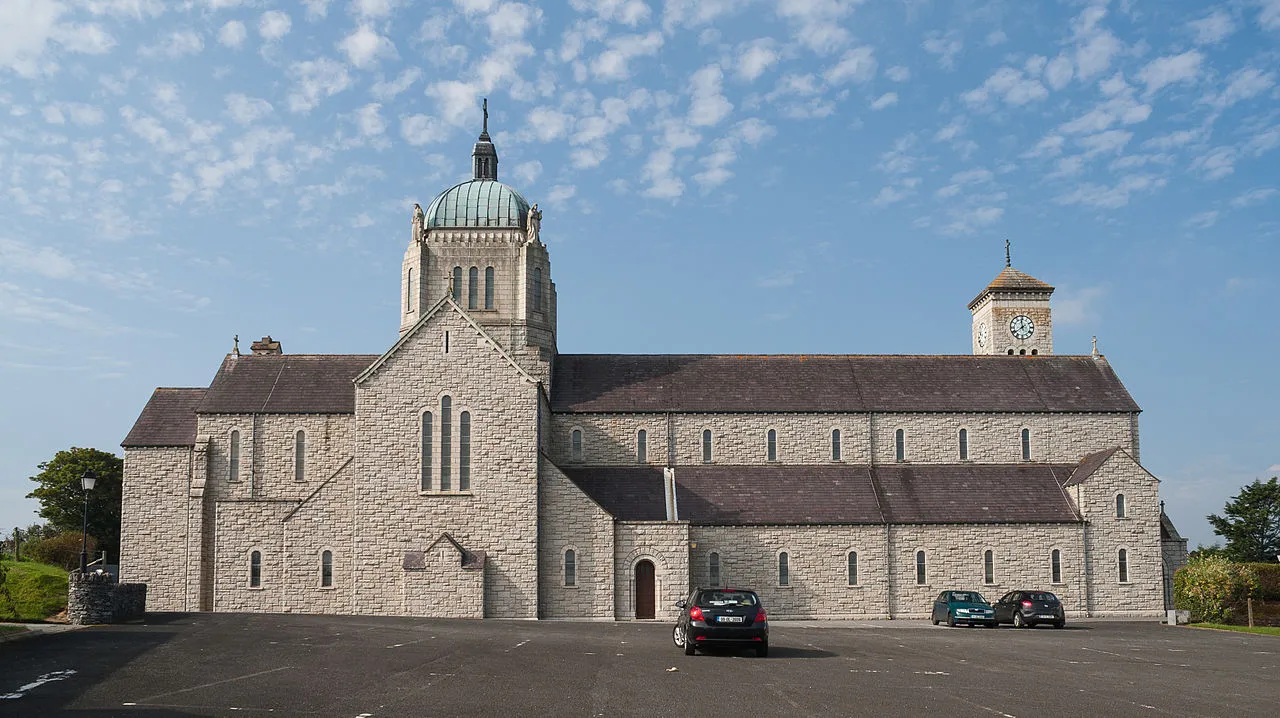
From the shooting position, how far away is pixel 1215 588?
38.8 meters

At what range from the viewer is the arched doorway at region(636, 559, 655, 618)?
43.2 m

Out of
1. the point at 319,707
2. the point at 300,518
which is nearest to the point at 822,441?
the point at 300,518

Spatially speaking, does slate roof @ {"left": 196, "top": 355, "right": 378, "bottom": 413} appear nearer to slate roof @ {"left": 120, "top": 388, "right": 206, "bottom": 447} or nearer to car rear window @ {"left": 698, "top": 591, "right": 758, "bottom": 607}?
slate roof @ {"left": 120, "top": 388, "right": 206, "bottom": 447}

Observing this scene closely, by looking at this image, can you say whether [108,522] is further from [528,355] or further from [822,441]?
[822,441]

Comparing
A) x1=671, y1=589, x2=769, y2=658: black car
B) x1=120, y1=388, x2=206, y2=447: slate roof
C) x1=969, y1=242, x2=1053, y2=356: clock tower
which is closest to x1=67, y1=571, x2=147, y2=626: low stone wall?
x1=120, y1=388, x2=206, y2=447: slate roof

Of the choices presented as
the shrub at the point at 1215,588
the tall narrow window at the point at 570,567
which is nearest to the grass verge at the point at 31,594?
the tall narrow window at the point at 570,567

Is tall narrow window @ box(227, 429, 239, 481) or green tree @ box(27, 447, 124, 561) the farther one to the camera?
green tree @ box(27, 447, 124, 561)

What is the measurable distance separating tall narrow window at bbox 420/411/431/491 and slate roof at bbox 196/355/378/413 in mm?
4561

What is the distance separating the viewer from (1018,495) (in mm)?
47031

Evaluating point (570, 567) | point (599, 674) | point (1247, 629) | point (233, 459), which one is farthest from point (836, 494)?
point (599, 674)

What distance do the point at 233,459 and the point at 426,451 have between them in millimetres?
9944

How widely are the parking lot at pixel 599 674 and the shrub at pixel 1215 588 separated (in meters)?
8.48

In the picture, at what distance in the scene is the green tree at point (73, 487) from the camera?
67438 millimetres

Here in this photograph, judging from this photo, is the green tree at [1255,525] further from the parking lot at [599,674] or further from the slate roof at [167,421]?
the slate roof at [167,421]
